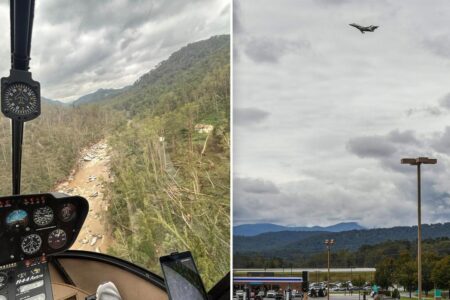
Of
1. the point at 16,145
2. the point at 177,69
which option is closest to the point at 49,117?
the point at 16,145

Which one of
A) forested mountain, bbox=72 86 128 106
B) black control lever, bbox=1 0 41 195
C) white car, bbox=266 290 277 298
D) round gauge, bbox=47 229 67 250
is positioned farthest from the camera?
forested mountain, bbox=72 86 128 106

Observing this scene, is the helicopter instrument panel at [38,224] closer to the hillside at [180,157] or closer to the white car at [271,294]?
the hillside at [180,157]

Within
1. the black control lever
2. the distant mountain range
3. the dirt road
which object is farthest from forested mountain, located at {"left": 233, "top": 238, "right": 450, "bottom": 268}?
the black control lever

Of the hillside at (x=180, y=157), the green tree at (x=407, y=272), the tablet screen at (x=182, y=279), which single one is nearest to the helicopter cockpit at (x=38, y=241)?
the hillside at (x=180, y=157)

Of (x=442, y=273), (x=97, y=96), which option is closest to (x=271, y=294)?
(x=442, y=273)

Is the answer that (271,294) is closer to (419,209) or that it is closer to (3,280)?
(419,209)

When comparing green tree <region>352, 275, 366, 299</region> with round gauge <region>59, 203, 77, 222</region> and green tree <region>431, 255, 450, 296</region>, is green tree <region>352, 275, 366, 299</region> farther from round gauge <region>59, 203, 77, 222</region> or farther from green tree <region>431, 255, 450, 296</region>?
round gauge <region>59, 203, 77, 222</region>

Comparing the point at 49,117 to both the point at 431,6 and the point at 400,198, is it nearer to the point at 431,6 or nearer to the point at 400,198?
the point at 400,198
